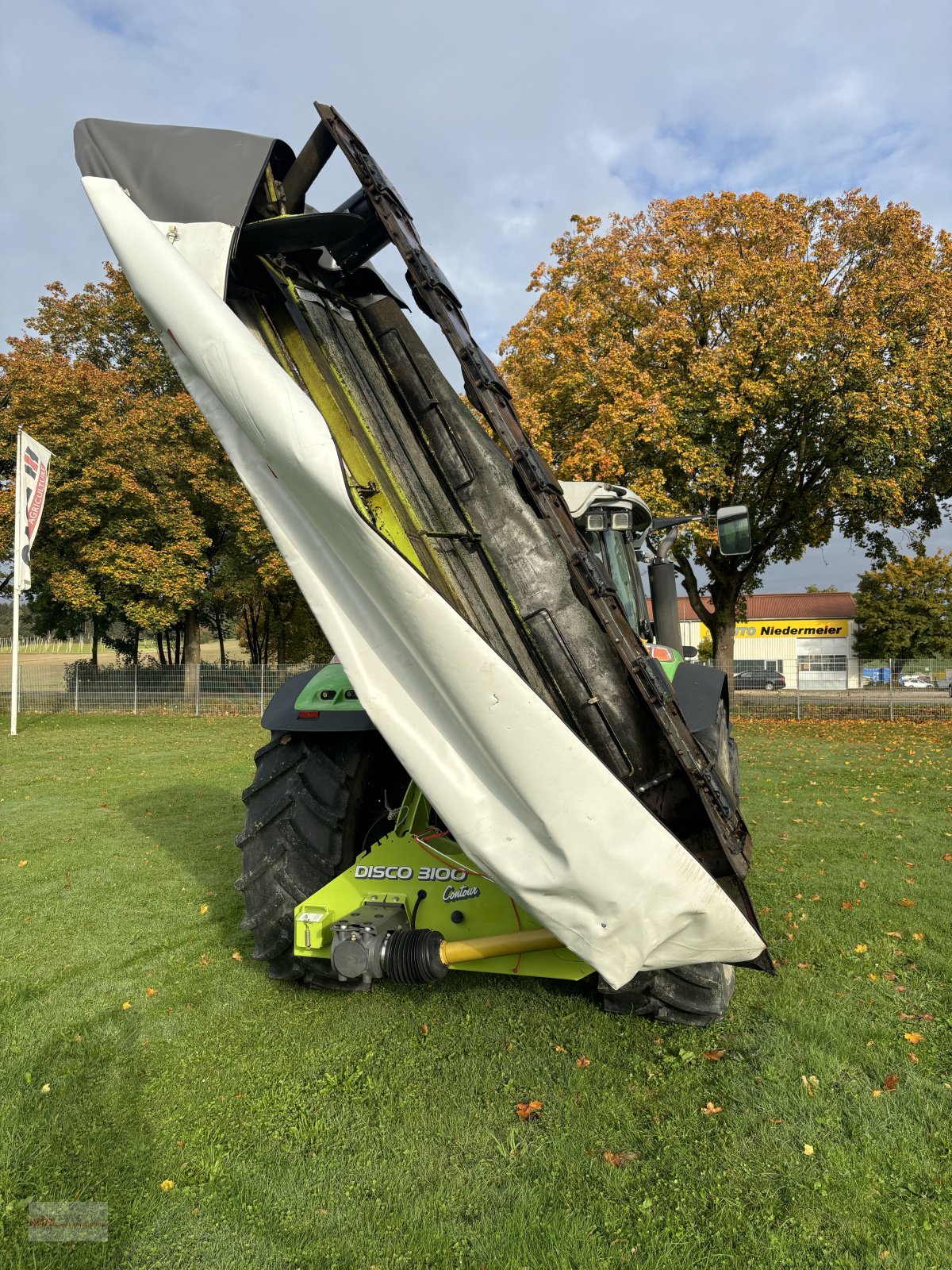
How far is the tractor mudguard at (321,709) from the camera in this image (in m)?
3.59

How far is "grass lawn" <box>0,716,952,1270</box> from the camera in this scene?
218 centimetres

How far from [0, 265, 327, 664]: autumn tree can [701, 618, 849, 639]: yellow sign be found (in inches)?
1318

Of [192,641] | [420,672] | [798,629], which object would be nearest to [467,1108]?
[420,672]

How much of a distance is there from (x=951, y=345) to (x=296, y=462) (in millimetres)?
19037

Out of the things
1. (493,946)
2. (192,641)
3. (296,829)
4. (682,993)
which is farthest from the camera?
(192,641)

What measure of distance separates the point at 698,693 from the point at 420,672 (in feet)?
4.94

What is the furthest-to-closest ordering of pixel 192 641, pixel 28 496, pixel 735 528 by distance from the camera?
pixel 192 641 < pixel 28 496 < pixel 735 528

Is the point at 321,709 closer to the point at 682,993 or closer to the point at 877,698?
the point at 682,993

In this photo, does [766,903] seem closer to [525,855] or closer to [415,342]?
[525,855]

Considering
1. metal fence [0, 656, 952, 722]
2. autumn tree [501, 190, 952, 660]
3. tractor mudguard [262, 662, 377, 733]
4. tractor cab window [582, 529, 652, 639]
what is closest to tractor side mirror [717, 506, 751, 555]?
tractor cab window [582, 529, 652, 639]

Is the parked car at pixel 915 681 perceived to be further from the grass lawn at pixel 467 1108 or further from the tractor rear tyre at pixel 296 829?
the tractor rear tyre at pixel 296 829

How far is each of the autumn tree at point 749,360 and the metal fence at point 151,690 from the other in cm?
1018

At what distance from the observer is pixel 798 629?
161 ft

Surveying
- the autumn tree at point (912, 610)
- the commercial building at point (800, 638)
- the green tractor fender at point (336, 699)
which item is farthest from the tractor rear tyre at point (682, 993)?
the commercial building at point (800, 638)
